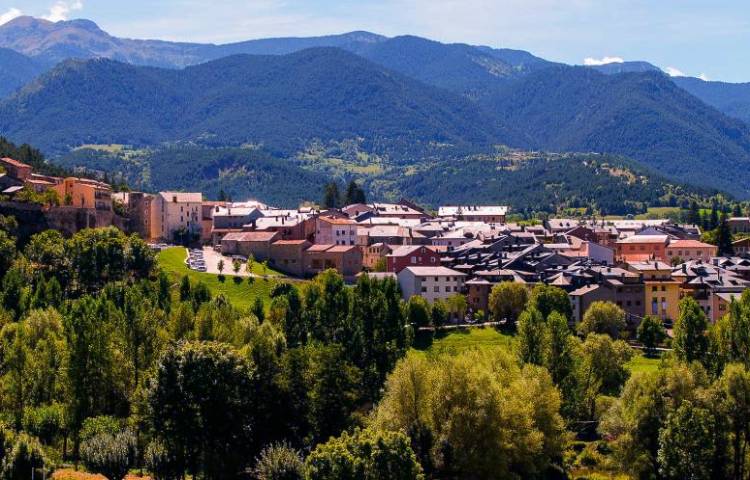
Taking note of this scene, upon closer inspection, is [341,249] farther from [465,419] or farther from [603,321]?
[465,419]

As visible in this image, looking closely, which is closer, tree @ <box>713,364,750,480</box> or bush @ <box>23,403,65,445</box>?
tree @ <box>713,364,750,480</box>

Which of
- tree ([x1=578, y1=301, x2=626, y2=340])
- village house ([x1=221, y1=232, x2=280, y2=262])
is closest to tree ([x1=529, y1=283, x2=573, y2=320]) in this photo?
tree ([x1=578, y1=301, x2=626, y2=340])

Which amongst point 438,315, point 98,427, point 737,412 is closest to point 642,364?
point 438,315

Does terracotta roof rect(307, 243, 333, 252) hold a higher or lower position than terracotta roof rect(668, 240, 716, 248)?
higher

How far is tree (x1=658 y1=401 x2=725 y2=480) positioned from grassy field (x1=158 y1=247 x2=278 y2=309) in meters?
68.4

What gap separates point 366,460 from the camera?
65125 millimetres

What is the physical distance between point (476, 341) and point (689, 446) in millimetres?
54098

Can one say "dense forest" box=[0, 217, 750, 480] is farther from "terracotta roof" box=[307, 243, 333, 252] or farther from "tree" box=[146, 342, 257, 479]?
"terracotta roof" box=[307, 243, 333, 252]

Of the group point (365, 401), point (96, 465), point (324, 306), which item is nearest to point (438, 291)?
point (324, 306)

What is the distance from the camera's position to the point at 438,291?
148 meters

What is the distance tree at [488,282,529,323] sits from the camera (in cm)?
13862

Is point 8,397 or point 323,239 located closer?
point 8,397

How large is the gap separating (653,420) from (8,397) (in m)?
48.1

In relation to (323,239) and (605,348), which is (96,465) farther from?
(323,239)
